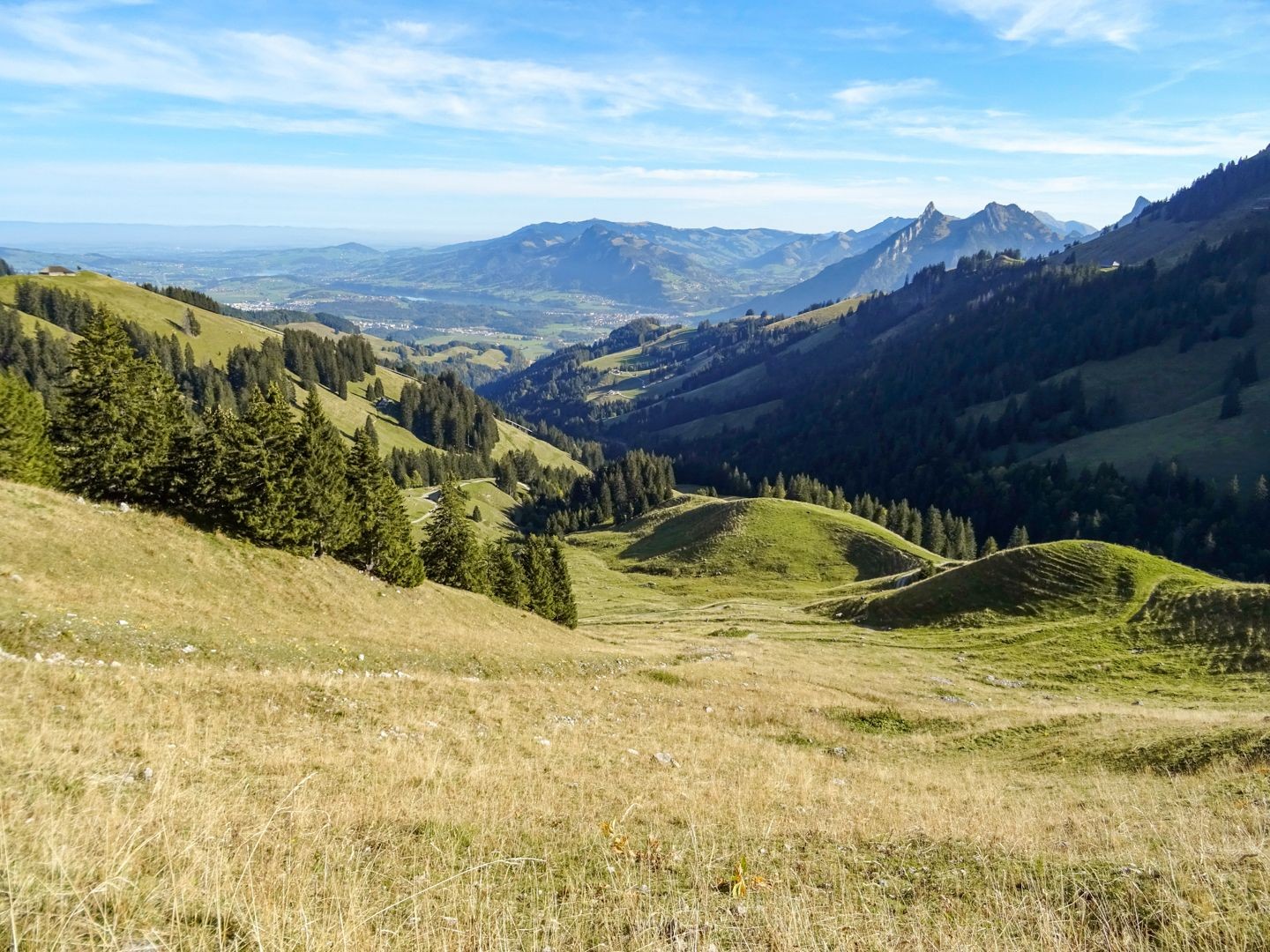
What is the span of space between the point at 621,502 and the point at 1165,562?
355ft

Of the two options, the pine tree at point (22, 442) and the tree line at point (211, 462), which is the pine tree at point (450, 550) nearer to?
the tree line at point (211, 462)

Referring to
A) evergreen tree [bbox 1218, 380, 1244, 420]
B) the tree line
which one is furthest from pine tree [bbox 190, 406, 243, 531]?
evergreen tree [bbox 1218, 380, 1244, 420]

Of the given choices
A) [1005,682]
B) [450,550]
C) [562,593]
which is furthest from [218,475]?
[1005,682]

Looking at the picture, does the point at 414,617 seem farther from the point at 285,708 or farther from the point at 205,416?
the point at 285,708

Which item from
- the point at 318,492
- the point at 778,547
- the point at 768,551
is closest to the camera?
the point at 318,492

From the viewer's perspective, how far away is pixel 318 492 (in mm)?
→ 36656

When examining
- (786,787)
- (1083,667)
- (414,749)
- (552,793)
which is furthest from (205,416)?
(1083,667)

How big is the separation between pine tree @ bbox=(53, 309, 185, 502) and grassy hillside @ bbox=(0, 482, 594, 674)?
361 cm

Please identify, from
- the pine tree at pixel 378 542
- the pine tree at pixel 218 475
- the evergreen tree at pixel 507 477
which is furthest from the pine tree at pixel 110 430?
the evergreen tree at pixel 507 477

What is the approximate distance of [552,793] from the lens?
1111 cm

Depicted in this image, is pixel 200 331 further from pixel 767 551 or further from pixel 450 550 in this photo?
pixel 767 551

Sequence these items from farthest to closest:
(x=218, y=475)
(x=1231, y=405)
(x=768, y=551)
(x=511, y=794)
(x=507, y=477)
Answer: (x=507, y=477), (x=1231, y=405), (x=768, y=551), (x=218, y=475), (x=511, y=794)

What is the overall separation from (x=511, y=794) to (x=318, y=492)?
31151 millimetres

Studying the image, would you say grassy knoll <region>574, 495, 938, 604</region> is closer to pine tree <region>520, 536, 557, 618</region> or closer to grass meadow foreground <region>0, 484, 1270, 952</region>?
pine tree <region>520, 536, 557, 618</region>
